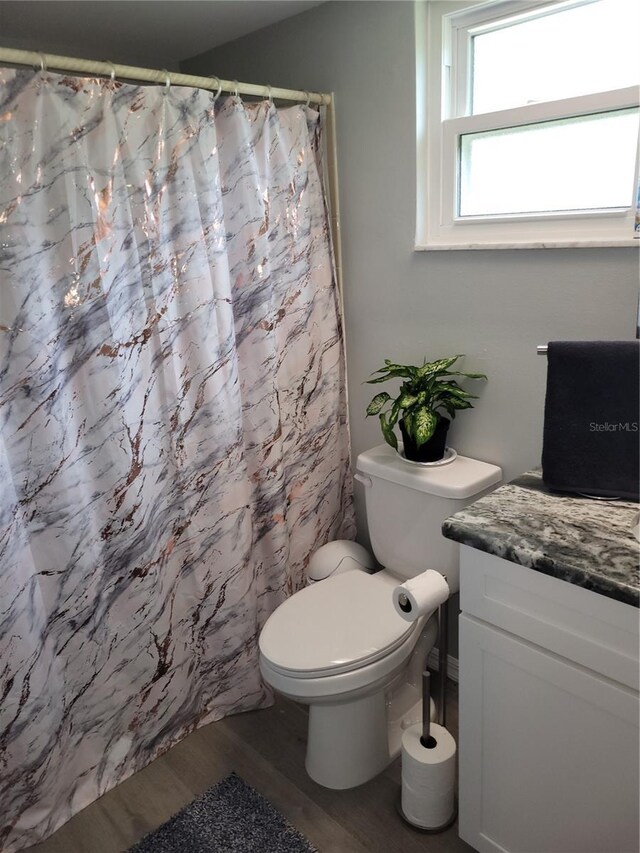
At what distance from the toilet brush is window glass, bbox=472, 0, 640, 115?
57.6 inches

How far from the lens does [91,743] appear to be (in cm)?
172

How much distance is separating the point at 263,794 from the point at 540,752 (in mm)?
831

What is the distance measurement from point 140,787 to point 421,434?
1.25m

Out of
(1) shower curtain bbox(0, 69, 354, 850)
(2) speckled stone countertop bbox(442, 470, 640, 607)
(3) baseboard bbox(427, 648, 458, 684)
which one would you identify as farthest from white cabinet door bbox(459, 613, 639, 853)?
(1) shower curtain bbox(0, 69, 354, 850)

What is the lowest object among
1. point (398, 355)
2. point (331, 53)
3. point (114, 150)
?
point (398, 355)

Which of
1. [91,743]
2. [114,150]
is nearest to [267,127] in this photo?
[114,150]

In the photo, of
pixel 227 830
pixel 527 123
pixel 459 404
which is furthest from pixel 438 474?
pixel 227 830

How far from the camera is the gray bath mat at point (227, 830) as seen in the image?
1.58 meters

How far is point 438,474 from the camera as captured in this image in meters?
1.73

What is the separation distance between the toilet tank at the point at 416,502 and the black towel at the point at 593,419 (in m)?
0.32

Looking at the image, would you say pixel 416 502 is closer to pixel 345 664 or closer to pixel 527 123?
pixel 345 664

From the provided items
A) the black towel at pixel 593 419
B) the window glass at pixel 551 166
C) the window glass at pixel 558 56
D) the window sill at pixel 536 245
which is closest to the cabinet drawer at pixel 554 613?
the black towel at pixel 593 419

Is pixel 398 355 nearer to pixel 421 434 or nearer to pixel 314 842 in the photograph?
pixel 421 434

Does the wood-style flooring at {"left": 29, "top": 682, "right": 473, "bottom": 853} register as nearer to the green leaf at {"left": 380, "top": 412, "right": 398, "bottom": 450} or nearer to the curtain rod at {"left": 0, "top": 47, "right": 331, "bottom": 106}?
the green leaf at {"left": 380, "top": 412, "right": 398, "bottom": 450}
